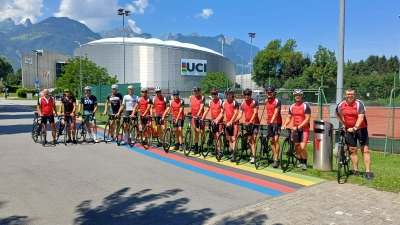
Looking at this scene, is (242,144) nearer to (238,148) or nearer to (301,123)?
(238,148)

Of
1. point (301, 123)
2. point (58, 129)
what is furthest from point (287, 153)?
point (58, 129)

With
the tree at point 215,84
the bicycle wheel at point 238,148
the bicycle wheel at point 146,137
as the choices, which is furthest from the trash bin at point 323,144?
the tree at point 215,84

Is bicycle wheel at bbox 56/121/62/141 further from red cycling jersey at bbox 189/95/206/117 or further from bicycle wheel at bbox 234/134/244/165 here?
bicycle wheel at bbox 234/134/244/165

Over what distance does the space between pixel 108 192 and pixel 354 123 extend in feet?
16.7

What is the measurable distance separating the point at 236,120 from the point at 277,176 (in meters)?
2.09

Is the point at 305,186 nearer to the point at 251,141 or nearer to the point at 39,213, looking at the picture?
the point at 251,141

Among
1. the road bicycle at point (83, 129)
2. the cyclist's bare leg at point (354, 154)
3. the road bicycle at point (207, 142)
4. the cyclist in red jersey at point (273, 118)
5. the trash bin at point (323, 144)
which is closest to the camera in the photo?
the cyclist's bare leg at point (354, 154)

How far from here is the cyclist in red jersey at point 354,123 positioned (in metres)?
7.28

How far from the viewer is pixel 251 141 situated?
361 inches

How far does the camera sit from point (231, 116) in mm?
9492

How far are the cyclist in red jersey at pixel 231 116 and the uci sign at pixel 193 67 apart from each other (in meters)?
81.6

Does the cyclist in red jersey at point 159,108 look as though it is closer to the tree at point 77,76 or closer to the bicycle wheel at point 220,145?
the bicycle wheel at point 220,145

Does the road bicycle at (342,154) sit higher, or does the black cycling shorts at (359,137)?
the black cycling shorts at (359,137)

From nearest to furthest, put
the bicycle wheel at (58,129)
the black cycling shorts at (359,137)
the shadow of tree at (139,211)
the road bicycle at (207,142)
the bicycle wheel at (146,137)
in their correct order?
the shadow of tree at (139,211), the black cycling shorts at (359,137), the road bicycle at (207,142), the bicycle wheel at (146,137), the bicycle wheel at (58,129)
